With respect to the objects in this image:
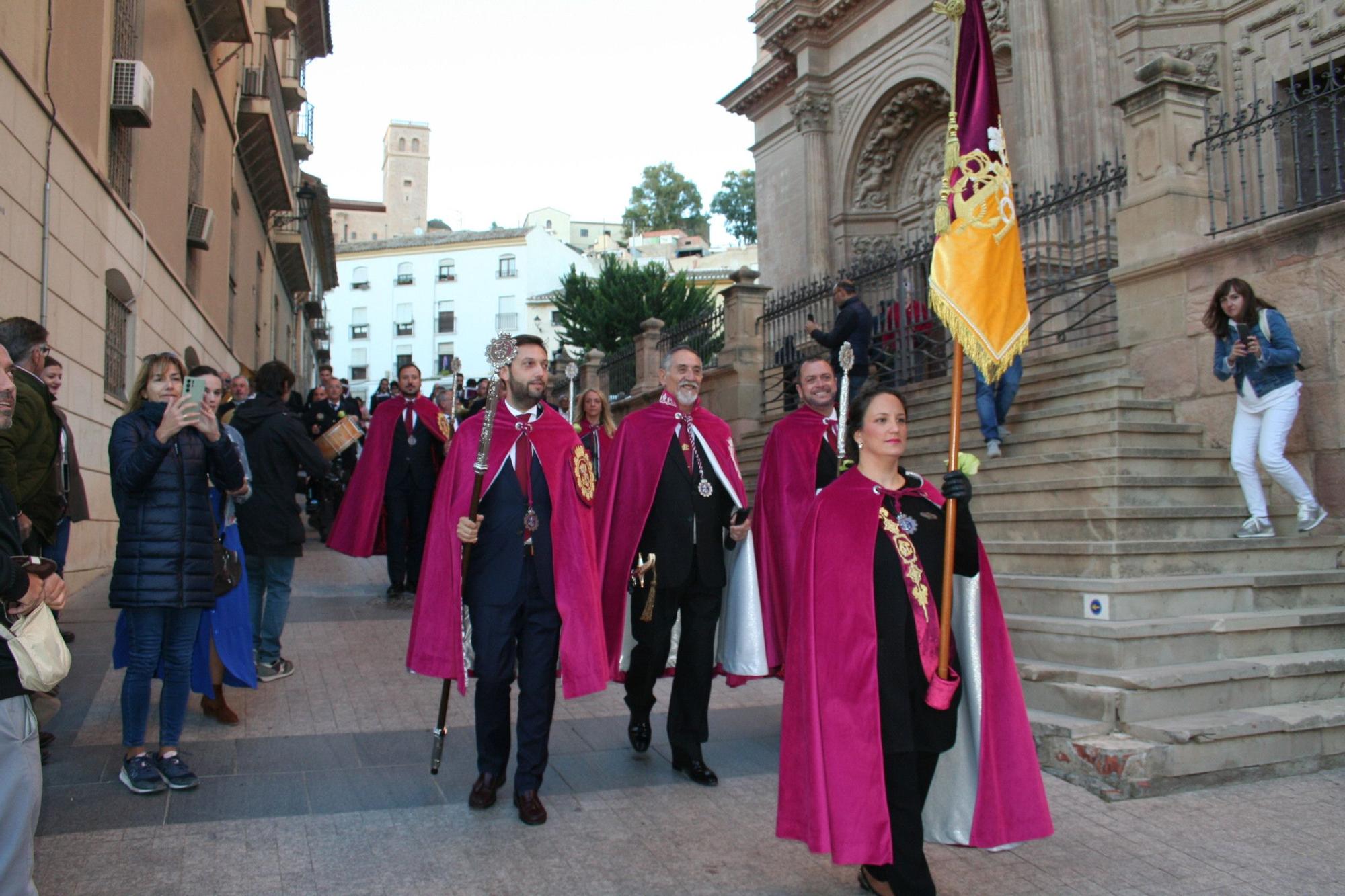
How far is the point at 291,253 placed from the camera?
31.2 m

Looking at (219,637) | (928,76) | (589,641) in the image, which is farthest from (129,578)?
(928,76)

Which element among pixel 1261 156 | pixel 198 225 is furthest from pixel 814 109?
pixel 1261 156

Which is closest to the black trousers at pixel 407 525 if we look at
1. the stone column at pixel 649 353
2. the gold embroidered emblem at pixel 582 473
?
the gold embroidered emblem at pixel 582 473

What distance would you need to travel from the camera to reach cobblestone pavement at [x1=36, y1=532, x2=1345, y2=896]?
3.89 metres

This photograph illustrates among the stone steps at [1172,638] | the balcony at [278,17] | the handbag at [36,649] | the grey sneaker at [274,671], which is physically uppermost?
the balcony at [278,17]

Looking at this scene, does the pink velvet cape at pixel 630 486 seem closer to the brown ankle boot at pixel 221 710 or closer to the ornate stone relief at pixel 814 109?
the brown ankle boot at pixel 221 710

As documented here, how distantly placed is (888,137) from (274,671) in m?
18.0

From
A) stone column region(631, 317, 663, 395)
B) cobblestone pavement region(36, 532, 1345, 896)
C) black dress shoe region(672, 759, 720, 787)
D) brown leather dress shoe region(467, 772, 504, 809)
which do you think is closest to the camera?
cobblestone pavement region(36, 532, 1345, 896)

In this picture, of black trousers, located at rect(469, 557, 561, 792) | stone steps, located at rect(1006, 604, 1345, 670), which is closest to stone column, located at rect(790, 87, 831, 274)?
stone steps, located at rect(1006, 604, 1345, 670)

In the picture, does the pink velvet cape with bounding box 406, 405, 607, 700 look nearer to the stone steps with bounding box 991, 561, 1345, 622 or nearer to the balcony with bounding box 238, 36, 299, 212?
the stone steps with bounding box 991, 561, 1345, 622

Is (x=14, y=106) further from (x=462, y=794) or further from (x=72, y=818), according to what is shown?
(x=462, y=794)

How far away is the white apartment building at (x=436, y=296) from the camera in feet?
212

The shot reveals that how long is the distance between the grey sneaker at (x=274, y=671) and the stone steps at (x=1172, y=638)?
4.66m

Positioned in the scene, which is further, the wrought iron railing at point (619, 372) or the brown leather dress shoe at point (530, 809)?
the wrought iron railing at point (619, 372)
